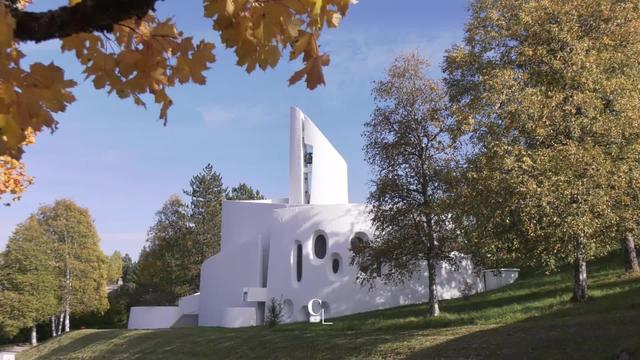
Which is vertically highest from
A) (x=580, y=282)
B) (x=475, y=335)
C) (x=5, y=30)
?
(x=5, y=30)

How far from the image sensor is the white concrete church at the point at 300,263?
32.6 metres

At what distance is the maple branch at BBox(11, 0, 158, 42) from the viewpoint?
184cm

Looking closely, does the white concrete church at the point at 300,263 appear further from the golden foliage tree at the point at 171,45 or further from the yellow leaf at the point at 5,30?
the yellow leaf at the point at 5,30

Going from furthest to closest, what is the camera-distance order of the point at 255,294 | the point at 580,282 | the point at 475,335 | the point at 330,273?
the point at 255,294, the point at 330,273, the point at 580,282, the point at 475,335

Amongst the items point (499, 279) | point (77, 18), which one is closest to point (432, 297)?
point (499, 279)

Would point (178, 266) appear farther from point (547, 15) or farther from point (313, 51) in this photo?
point (313, 51)

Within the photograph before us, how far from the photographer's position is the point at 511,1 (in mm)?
17938

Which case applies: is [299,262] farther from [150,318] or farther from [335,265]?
[150,318]

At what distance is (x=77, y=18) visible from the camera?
1906mm

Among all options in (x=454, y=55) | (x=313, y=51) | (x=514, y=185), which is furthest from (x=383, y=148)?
(x=313, y=51)

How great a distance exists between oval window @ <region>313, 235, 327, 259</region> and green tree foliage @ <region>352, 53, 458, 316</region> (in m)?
11.7

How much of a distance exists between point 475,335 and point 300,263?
2058 cm

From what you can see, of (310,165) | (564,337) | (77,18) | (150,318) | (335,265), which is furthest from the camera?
(150,318)

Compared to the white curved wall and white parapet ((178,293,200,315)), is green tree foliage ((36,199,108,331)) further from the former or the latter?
the white curved wall
